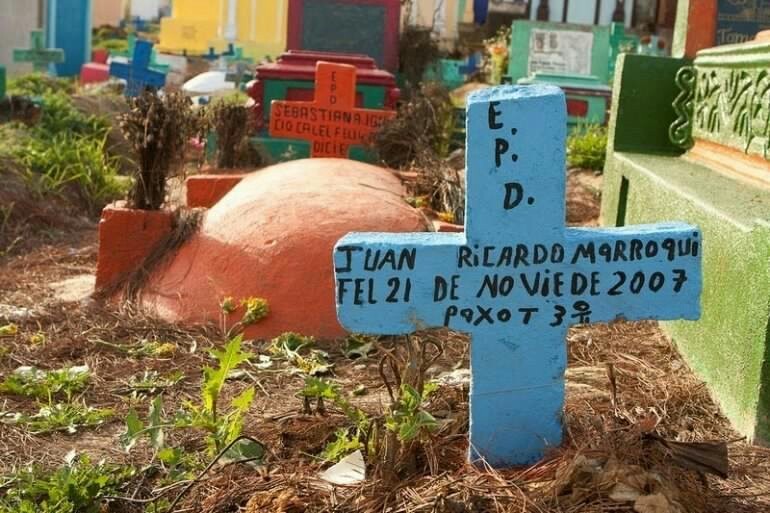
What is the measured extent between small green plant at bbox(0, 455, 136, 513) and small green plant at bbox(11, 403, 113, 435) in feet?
1.51

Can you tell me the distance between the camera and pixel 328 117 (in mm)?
8695

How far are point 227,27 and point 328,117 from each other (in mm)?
16648

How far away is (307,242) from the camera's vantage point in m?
4.90

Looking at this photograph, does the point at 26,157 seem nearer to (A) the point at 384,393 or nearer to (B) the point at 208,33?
(A) the point at 384,393

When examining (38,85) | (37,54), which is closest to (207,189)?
(38,85)

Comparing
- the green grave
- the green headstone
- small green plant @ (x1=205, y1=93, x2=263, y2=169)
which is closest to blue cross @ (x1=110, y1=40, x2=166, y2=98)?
small green plant @ (x1=205, y1=93, x2=263, y2=169)

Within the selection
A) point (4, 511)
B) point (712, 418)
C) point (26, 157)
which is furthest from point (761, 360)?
point (26, 157)

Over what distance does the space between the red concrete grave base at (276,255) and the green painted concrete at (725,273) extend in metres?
1.22

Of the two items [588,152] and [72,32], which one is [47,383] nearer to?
[588,152]

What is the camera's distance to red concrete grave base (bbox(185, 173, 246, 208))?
6.76 meters

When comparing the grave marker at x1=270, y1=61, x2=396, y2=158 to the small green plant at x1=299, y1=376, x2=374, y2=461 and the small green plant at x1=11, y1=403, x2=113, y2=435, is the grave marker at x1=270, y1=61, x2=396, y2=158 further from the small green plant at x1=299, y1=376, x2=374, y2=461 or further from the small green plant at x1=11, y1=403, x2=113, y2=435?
the small green plant at x1=299, y1=376, x2=374, y2=461

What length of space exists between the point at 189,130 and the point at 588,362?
2.90 meters

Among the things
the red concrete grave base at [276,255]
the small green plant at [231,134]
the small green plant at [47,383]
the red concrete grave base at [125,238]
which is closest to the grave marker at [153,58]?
the small green plant at [231,134]

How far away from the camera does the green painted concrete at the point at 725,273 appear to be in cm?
315
